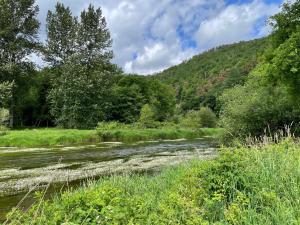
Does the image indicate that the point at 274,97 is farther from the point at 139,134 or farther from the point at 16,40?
the point at 16,40

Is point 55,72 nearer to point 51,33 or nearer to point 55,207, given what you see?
point 51,33

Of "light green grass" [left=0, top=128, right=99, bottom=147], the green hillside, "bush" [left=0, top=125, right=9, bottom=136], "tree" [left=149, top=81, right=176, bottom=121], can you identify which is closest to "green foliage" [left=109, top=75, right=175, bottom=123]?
"tree" [left=149, top=81, right=176, bottom=121]

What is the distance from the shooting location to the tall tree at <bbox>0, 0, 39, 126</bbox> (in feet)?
204

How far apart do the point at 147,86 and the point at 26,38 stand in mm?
37206

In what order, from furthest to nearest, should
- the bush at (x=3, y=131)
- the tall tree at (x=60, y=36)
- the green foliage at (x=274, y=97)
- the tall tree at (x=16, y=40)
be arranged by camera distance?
the tall tree at (x=60, y=36) < the tall tree at (x=16, y=40) < the bush at (x=3, y=131) < the green foliage at (x=274, y=97)

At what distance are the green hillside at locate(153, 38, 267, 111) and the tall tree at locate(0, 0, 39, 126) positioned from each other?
217ft

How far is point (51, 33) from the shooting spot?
7244 centimetres

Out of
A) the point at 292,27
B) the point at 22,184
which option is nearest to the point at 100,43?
the point at 292,27

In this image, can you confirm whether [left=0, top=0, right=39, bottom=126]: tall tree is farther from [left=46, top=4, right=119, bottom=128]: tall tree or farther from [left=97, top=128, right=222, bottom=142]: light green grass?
[left=97, top=128, right=222, bottom=142]: light green grass

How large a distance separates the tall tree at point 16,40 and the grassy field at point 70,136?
18.6 meters

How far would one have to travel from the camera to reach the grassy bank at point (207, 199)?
233 inches

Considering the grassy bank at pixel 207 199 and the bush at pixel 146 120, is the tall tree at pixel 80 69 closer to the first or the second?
the bush at pixel 146 120

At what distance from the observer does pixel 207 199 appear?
713 cm

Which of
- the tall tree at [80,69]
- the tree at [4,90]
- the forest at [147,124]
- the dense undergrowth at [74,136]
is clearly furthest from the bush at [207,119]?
the tree at [4,90]
